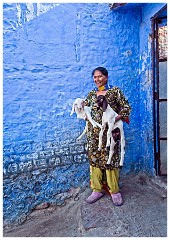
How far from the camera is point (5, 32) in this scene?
248cm

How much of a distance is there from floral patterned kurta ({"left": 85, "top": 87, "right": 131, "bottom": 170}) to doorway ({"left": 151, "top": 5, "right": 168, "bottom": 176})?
1.93ft

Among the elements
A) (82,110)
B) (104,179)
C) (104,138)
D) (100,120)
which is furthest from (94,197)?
(82,110)

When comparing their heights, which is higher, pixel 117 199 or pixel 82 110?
pixel 82 110

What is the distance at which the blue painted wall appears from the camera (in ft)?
8.43

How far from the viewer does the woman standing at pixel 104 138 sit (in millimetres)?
2471

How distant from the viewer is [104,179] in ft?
8.84

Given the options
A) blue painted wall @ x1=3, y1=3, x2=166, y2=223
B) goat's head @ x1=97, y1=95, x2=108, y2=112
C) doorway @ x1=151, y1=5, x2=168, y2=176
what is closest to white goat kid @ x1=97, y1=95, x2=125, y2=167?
goat's head @ x1=97, y1=95, x2=108, y2=112

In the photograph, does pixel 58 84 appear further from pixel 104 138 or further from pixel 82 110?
pixel 104 138

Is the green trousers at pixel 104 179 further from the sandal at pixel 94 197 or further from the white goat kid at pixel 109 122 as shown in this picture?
the white goat kid at pixel 109 122

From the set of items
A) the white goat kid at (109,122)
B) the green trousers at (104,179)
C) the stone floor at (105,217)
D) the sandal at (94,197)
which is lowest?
the stone floor at (105,217)

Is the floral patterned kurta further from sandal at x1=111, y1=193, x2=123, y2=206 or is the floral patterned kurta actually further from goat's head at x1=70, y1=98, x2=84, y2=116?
sandal at x1=111, y1=193, x2=123, y2=206

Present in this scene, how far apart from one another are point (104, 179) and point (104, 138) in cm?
49

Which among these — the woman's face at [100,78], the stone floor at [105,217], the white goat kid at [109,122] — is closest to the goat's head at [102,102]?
the white goat kid at [109,122]

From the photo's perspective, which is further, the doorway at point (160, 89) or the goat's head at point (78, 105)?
the doorway at point (160, 89)
